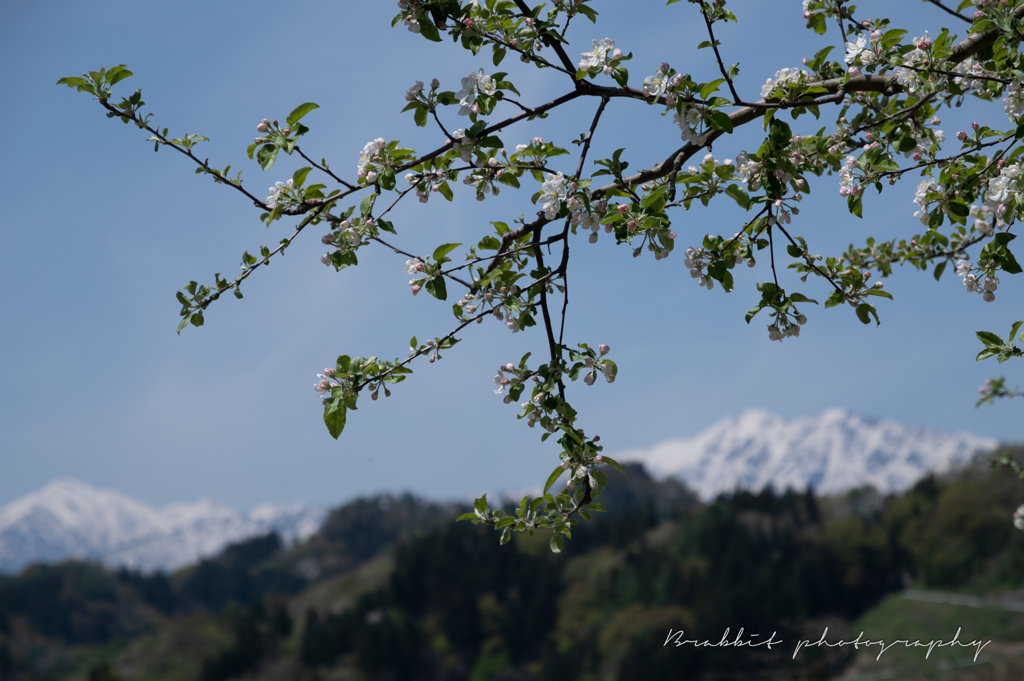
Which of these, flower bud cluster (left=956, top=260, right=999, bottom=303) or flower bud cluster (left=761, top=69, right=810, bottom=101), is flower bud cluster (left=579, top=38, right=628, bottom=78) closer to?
flower bud cluster (left=761, top=69, right=810, bottom=101)

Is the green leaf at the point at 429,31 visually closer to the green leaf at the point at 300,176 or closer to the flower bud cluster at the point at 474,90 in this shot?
the flower bud cluster at the point at 474,90

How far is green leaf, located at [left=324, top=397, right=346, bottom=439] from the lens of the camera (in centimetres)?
204

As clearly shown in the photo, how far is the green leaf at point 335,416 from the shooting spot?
204 cm

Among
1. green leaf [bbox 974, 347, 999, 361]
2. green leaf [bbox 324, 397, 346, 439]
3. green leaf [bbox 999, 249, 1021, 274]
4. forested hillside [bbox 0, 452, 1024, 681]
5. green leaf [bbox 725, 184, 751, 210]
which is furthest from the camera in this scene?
forested hillside [bbox 0, 452, 1024, 681]

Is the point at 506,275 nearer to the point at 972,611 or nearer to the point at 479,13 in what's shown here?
the point at 479,13

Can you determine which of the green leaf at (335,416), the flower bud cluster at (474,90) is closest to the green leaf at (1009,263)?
the flower bud cluster at (474,90)

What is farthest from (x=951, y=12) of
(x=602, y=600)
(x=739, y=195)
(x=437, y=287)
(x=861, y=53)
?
(x=602, y=600)

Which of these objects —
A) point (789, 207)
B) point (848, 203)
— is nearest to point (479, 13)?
point (789, 207)

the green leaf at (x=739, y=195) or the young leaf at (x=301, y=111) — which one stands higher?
the young leaf at (x=301, y=111)

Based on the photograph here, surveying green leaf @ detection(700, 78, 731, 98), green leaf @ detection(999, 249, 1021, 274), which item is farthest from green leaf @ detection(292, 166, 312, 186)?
green leaf @ detection(999, 249, 1021, 274)

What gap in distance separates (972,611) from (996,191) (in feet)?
134

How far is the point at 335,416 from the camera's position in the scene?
6.71 feet

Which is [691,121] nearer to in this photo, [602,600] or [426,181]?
[426,181]

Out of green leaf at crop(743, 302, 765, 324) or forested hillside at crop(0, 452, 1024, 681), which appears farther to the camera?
forested hillside at crop(0, 452, 1024, 681)
